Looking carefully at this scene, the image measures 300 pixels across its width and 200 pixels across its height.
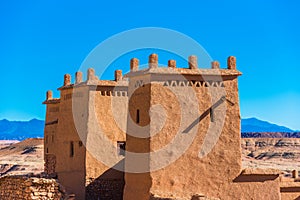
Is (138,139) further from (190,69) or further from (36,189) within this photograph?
(36,189)

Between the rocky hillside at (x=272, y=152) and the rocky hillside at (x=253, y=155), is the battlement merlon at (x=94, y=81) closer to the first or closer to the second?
the rocky hillside at (x=253, y=155)

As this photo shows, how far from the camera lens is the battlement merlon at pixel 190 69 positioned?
1684cm

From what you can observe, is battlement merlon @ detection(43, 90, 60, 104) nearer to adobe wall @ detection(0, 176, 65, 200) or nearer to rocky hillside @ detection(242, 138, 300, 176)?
adobe wall @ detection(0, 176, 65, 200)

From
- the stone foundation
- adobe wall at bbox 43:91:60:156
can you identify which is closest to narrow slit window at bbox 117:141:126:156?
the stone foundation

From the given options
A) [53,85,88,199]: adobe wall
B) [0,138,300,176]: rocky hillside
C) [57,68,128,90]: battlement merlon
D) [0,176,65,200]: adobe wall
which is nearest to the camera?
[0,176,65,200]: adobe wall

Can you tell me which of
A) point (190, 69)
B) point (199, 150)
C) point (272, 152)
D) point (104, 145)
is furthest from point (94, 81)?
point (272, 152)

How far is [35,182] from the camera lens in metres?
17.2

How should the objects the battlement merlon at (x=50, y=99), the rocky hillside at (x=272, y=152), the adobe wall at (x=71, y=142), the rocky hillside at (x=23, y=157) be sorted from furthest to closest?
1. the rocky hillside at (x=272, y=152)
2. the rocky hillside at (x=23, y=157)
3. the battlement merlon at (x=50, y=99)
4. the adobe wall at (x=71, y=142)

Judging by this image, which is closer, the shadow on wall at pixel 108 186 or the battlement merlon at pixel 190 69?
the battlement merlon at pixel 190 69

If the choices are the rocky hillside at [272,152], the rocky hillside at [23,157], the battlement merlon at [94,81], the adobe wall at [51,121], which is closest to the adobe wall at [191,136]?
the battlement merlon at [94,81]

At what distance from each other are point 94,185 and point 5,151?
6442cm

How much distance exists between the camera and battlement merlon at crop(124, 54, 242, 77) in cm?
1684

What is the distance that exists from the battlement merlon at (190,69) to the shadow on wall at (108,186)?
380 centimetres

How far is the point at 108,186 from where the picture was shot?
19.6 metres
